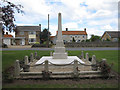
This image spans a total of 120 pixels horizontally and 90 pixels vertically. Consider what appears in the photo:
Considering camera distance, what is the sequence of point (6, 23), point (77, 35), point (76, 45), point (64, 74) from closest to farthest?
point (64, 74) → point (6, 23) → point (76, 45) → point (77, 35)

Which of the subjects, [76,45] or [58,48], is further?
[76,45]

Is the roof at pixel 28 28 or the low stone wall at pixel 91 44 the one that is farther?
the roof at pixel 28 28

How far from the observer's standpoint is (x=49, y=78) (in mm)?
7230

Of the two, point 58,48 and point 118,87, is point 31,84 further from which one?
point 58,48

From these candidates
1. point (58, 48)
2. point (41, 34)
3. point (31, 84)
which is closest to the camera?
point (31, 84)

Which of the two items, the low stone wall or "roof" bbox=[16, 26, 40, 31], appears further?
"roof" bbox=[16, 26, 40, 31]

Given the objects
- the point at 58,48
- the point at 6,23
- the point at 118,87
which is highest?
the point at 6,23

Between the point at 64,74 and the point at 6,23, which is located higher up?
the point at 6,23

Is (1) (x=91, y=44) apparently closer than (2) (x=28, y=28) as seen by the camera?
Yes

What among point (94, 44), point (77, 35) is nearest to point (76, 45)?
point (94, 44)

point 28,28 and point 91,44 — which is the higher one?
point 28,28

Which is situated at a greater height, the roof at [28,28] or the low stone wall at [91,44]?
the roof at [28,28]

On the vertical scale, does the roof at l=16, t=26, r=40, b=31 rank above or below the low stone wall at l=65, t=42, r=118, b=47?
above

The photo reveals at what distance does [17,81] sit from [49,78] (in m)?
1.64
